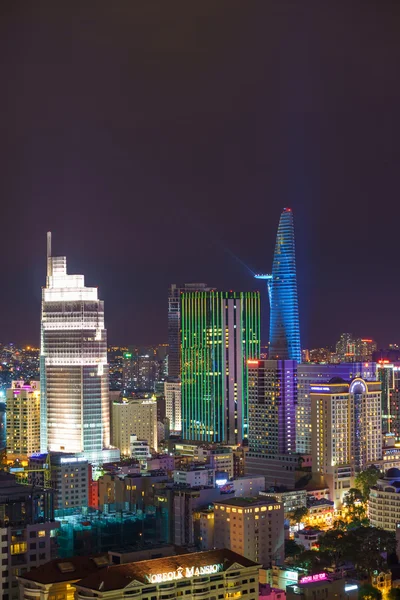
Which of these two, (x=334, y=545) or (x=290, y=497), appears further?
(x=290, y=497)

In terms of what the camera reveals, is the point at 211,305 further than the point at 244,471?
Yes

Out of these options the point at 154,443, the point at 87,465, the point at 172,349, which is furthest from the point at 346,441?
the point at 172,349

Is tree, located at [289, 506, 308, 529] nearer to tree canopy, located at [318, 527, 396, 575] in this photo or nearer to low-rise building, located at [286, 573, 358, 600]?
tree canopy, located at [318, 527, 396, 575]

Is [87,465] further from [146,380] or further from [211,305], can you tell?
[146,380]

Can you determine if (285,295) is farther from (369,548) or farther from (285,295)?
(369,548)

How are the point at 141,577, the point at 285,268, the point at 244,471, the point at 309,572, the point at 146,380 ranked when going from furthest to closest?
the point at 146,380 < the point at 285,268 < the point at 244,471 < the point at 309,572 < the point at 141,577

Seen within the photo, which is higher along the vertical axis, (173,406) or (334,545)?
(173,406)

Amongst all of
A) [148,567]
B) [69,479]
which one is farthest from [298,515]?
[148,567]
